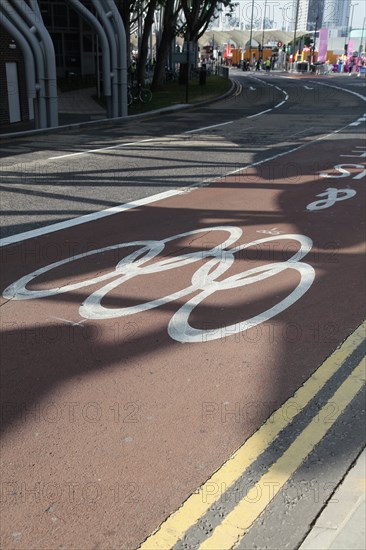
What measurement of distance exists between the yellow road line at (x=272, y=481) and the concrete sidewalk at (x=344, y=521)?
11.5 inches

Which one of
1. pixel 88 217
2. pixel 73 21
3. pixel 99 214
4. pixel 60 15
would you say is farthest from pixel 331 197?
pixel 73 21

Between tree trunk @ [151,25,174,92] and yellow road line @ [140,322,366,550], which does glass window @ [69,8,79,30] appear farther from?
yellow road line @ [140,322,366,550]

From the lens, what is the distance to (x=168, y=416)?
372cm

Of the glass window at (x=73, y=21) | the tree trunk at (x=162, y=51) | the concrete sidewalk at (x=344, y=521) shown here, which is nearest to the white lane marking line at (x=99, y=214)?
the concrete sidewalk at (x=344, y=521)

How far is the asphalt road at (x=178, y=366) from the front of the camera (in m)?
2.99

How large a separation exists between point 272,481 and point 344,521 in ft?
1.56

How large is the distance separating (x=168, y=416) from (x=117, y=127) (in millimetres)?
18409

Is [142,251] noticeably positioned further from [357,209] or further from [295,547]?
[295,547]

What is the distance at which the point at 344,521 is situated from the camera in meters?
2.80

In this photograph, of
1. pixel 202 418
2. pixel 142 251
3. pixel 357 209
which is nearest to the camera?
pixel 202 418

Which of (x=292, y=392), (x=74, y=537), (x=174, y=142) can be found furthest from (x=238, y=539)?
(x=174, y=142)

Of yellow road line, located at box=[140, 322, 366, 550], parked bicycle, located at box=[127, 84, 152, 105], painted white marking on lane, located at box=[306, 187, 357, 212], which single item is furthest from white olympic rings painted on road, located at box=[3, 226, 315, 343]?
parked bicycle, located at box=[127, 84, 152, 105]

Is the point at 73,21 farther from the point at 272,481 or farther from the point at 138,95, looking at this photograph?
the point at 272,481

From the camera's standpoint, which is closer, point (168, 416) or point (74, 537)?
point (74, 537)
